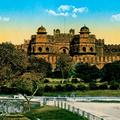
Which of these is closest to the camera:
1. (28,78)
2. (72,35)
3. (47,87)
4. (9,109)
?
(9,109)

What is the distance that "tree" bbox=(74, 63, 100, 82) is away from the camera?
104m

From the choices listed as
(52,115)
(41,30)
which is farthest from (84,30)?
(52,115)

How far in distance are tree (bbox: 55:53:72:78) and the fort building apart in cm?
1309

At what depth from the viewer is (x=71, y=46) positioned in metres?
146

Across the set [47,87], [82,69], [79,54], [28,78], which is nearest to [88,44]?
[79,54]

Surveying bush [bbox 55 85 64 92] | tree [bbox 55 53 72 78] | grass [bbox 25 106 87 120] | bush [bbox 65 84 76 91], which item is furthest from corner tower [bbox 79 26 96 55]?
grass [bbox 25 106 87 120]

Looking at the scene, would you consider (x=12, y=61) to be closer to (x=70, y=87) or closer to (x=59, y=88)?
(x=59, y=88)

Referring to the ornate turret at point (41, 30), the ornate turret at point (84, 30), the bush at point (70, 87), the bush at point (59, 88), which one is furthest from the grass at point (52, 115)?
the ornate turret at point (84, 30)

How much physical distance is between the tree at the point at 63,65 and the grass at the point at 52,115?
52.6 metres

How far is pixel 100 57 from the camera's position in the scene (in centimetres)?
13962

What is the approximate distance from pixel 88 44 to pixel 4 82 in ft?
215

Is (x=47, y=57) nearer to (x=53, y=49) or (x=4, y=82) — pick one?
(x=53, y=49)

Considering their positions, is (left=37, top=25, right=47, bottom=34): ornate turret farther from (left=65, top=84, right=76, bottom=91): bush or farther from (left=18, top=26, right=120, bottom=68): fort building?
(left=65, top=84, right=76, bottom=91): bush

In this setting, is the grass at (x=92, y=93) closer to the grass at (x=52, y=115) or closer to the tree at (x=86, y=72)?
the tree at (x=86, y=72)
